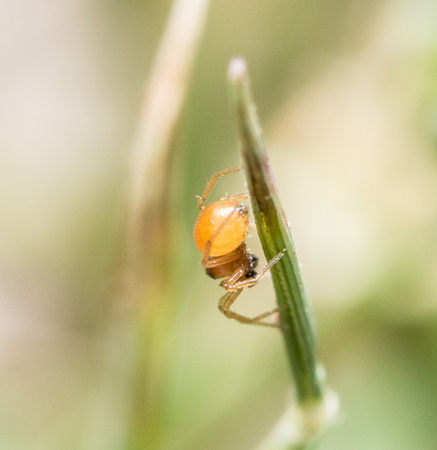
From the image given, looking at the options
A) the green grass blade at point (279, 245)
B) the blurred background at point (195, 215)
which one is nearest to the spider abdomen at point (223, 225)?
the blurred background at point (195, 215)

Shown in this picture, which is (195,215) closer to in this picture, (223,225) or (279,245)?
(223,225)

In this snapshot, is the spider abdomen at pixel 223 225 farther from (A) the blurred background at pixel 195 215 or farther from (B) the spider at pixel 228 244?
(A) the blurred background at pixel 195 215

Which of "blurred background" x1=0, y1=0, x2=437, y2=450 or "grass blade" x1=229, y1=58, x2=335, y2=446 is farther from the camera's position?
"blurred background" x1=0, y1=0, x2=437, y2=450

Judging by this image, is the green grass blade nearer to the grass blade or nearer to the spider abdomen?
the grass blade

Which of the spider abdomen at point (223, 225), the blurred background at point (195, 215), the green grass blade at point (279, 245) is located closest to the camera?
the green grass blade at point (279, 245)

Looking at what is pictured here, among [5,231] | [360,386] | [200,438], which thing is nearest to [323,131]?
[360,386]

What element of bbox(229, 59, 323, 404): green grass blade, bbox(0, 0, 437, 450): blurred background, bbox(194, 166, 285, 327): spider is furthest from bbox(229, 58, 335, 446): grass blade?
bbox(0, 0, 437, 450): blurred background

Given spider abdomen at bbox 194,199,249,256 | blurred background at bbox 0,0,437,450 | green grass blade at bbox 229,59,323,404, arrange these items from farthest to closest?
blurred background at bbox 0,0,437,450 → spider abdomen at bbox 194,199,249,256 → green grass blade at bbox 229,59,323,404

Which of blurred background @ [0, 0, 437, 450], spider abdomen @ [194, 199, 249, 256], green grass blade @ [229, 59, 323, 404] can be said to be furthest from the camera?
blurred background @ [0, 0, 437, 450]
